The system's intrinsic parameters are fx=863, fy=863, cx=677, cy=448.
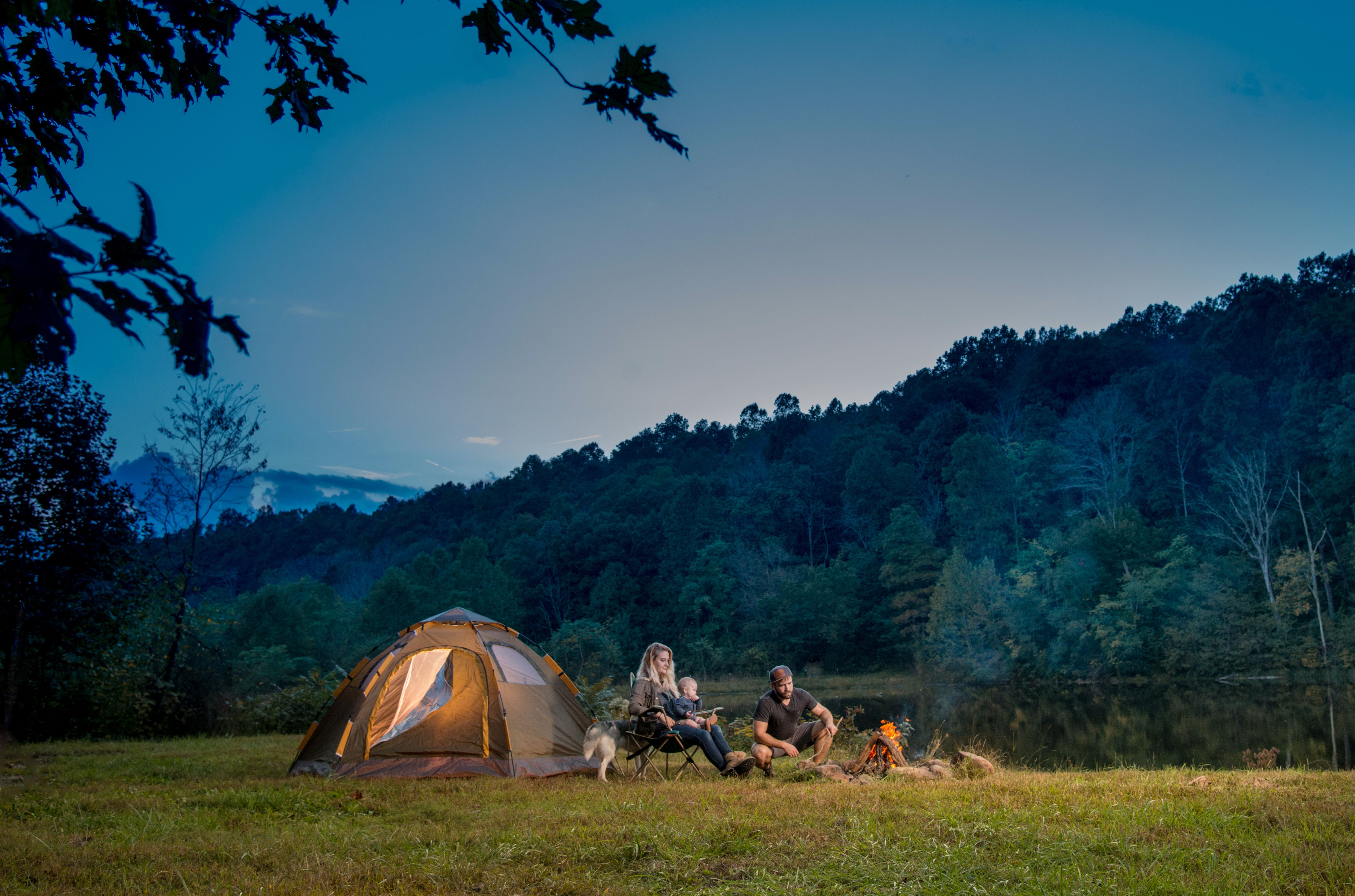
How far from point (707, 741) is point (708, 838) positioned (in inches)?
115

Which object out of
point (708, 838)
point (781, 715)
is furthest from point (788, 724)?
point (708, 838)

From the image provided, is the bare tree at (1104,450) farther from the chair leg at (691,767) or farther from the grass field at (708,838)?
the grass field at (708,838)

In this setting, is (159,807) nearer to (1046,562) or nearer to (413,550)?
(1046,562)

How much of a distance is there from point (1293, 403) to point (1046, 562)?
1409 cm

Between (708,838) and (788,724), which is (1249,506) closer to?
(788,724)

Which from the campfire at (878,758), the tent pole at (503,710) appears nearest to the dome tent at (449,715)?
the tent pole at (503,710)

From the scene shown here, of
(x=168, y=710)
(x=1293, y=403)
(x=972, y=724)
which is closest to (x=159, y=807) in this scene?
(x=168, y=710)

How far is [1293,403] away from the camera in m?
39.8

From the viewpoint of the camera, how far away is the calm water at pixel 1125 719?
15219 mm

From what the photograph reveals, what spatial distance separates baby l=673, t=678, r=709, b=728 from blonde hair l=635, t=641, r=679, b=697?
0.08 m

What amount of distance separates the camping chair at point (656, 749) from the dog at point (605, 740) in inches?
3.7

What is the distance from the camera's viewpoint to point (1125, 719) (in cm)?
2227

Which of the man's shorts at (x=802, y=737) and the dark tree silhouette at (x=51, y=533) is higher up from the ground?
the dark tree silhouette at (x=51, y=533)

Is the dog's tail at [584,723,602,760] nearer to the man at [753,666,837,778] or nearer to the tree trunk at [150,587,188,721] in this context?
the man at [753,666,837,778]
